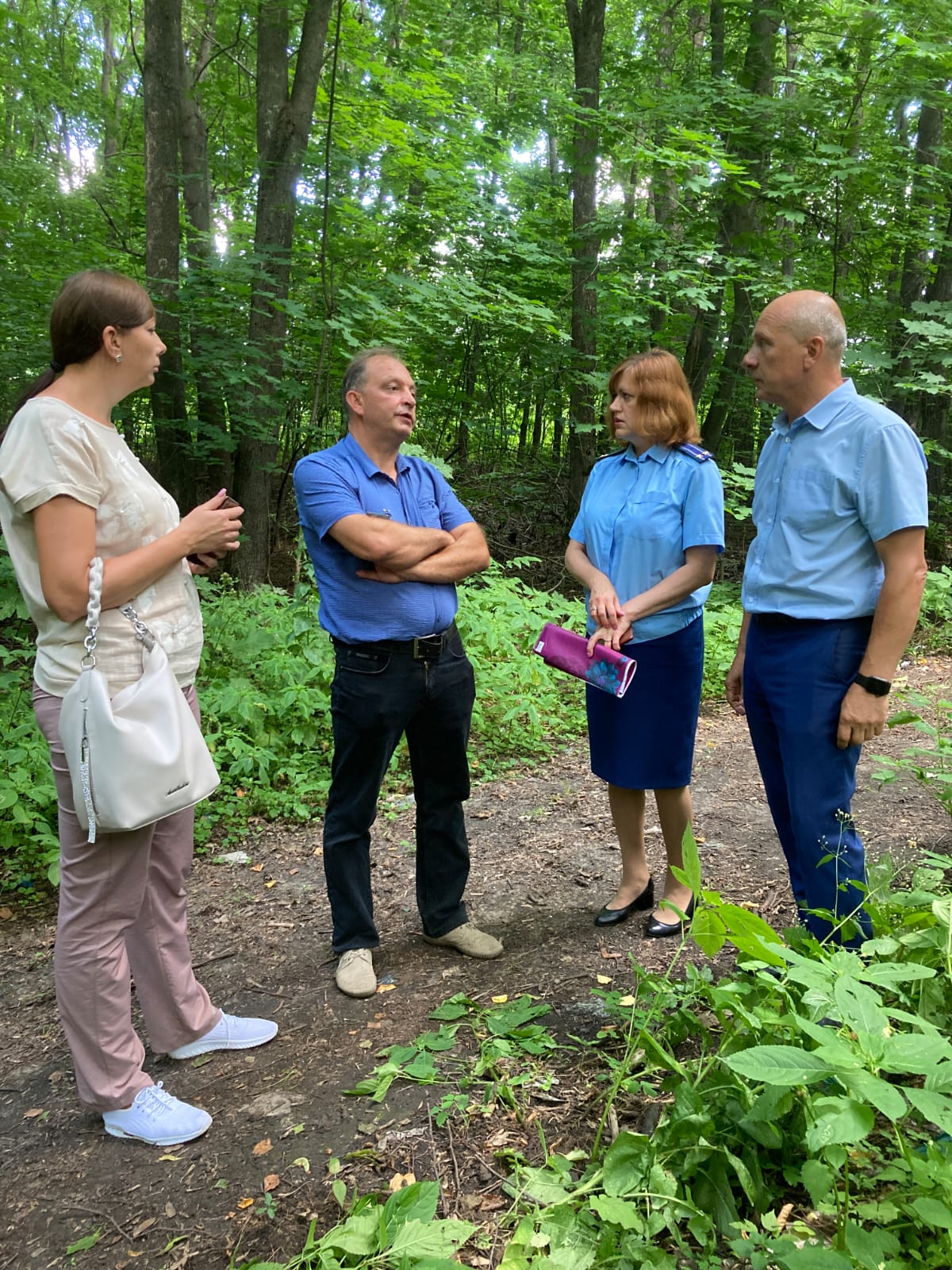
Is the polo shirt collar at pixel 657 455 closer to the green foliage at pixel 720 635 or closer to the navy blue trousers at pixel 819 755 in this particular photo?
the navy blue trousers at pixel 819 755

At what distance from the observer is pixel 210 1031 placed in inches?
103

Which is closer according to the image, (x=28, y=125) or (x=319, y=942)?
(x=319, y=942)

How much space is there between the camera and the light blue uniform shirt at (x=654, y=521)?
2.96 metres

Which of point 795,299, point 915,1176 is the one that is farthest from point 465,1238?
point 795,299

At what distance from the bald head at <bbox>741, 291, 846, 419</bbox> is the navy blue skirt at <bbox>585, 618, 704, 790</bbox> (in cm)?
97

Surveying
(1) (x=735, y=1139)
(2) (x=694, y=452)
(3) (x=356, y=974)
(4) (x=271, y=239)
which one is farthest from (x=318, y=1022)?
(4) (x=271, y=239)

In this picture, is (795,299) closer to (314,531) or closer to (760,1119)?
(314,531)

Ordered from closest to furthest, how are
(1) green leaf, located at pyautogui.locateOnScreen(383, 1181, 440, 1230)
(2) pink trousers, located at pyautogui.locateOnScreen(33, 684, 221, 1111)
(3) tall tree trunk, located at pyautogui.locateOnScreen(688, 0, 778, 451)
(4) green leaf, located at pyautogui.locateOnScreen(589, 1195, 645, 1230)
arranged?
(4) green leaf, located at pyautogui.locateOnScreen(589, 1195, 645, 1230) < (1) green leaf, located at pyautogui.locateOnScreen(383, 1181, 440, 1230) < (2) pink trousers, located at pyautogui.locateOnScreen(33, 684, 221, 1111) < (3) tall tree trunk, located at pyautogui.locateOnScreen(688, 0, 778, 451)

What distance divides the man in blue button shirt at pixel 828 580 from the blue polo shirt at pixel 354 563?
111 centimetres

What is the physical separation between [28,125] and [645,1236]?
25360mm

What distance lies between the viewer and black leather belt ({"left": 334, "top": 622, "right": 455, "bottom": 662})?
279 cm

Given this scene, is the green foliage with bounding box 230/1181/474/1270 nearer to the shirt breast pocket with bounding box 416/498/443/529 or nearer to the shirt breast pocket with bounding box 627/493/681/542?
the shirt breast pocket with bounding box 416/498/443/529

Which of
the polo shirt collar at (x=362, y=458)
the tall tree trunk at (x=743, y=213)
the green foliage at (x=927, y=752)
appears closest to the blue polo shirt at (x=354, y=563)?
the polo shirt collar at (x=362, y=458)

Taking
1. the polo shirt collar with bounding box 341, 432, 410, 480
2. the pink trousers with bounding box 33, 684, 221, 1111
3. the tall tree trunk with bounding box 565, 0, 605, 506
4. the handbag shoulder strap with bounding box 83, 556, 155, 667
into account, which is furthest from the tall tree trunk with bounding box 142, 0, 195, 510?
the pink trousers with bounding box 33, 684, 221, 1111
